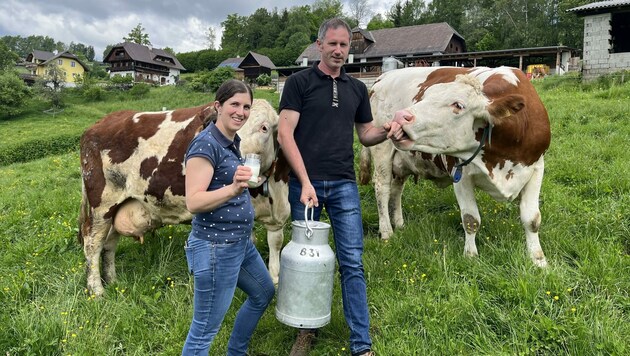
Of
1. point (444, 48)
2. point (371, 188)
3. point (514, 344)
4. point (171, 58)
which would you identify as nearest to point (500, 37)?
point (444, 48)

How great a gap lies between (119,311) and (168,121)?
1976mm

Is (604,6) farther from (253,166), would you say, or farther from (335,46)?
(253,166)

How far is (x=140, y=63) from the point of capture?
258ft

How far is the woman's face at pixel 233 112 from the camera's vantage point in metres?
2.83

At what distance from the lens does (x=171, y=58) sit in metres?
86.1

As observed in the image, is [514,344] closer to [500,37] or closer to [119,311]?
[119,311]

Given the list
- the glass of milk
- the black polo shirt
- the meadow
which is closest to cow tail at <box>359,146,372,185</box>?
the meadow

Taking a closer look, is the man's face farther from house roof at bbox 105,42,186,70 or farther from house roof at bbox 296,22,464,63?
house roof at bbox 105,42,186,70

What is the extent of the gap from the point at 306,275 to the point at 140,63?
83441mm

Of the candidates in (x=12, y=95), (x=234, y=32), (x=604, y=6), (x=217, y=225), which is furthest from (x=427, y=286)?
(x=234, y=32)

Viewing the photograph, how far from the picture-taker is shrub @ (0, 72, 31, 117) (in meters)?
43.3

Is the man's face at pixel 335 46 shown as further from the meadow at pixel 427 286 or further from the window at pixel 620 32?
the window at pixel 620 32

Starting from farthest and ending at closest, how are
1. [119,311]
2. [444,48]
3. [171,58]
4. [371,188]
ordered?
[171,58] < [444,48] < [371,188] < [119,311]

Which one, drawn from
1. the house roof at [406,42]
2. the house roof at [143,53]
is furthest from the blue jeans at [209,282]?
the house roof at [143,53]
